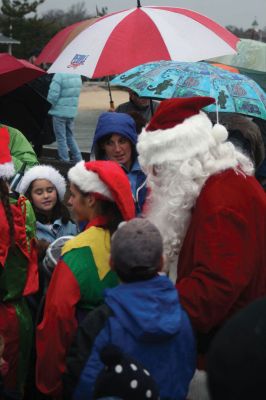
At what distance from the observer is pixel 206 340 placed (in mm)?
2727

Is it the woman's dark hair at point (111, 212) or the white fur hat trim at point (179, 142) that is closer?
the white fur hat trim at point (179, 142)

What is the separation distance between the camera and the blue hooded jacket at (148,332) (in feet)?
7.70

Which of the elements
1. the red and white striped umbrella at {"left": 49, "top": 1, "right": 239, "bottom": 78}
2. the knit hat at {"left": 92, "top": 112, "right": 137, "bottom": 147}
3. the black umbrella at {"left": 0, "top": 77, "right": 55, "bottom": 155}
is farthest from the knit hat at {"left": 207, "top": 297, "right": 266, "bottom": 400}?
the black umbrella at {"left": 0, "top": 77, "right": 55, "bottom": 155}

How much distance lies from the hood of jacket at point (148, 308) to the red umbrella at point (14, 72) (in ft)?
8.52

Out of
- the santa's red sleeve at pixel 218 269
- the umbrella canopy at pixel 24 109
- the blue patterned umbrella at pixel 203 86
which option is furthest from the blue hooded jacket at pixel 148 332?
the umbrella canopy at pixel 24 109

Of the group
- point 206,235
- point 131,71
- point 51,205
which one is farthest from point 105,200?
point 131,71

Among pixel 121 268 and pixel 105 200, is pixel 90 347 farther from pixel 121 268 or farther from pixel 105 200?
pixel 105 200

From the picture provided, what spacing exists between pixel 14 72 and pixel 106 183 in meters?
2.04

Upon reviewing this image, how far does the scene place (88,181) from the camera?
305cm

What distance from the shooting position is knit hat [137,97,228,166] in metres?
2.84

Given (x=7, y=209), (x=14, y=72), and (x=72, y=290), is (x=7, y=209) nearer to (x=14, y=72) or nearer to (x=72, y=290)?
(x=72, y=290)

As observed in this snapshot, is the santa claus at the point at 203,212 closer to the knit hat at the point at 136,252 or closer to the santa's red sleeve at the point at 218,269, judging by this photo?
the santa's red sleeve at the point at 218,269

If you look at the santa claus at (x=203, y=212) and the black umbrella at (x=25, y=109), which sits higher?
the santa claus at (x=203, y=212)

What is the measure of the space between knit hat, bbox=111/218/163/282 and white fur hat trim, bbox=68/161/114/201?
0.58 m
